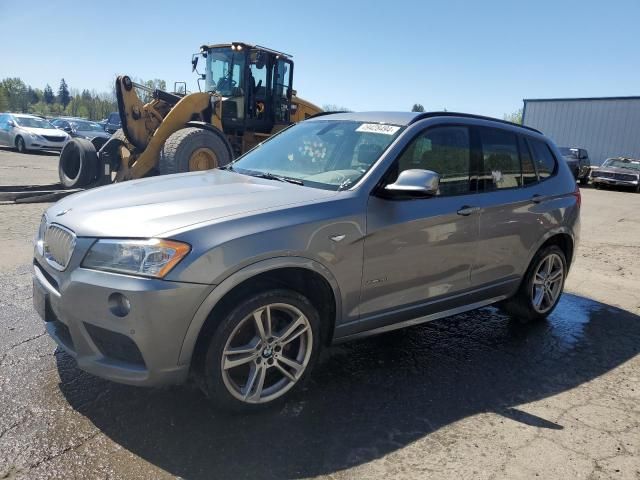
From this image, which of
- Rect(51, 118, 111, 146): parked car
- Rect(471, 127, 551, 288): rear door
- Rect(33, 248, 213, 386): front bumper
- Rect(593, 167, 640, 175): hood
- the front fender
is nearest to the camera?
Rect(33, 248, 213, 386): front bumper

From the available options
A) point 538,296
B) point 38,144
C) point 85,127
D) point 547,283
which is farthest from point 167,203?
point 85,127

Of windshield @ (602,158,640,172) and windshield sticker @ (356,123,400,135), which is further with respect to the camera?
windshield @ (602,158,640,172)

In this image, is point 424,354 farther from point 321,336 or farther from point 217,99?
point 217,99

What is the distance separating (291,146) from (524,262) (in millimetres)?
2218

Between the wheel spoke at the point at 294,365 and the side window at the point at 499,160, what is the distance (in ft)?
6.78

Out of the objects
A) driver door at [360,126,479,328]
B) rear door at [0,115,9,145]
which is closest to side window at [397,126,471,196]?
driver door at [360,126,479,328]

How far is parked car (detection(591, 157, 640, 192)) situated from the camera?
73.8 ft

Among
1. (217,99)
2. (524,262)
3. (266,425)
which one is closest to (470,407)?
(266,425)

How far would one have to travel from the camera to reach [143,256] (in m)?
2.54

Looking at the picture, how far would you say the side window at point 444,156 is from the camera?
11.8 feet

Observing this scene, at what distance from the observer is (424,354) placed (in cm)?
396

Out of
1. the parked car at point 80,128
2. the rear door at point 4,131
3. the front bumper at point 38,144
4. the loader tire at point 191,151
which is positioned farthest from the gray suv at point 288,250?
the parked car at point 80,128

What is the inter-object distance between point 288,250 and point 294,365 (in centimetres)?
→ 73

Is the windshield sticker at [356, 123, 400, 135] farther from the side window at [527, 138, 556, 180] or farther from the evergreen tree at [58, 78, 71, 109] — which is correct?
the evergreen tree at [58, 78, 71, 109]
